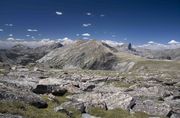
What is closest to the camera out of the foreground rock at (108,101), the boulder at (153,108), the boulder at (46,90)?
the foreground rock at (108,101)

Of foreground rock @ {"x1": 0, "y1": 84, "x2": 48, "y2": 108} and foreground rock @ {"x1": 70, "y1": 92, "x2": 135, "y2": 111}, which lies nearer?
foreground rock @ {"x1": 0, "y1": 84, "x2": 48, "y2": 108}

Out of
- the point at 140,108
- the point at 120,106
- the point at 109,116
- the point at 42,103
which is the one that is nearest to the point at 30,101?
the point at 42,103

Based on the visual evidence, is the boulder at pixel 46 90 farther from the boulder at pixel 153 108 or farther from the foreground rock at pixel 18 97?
the foreground rock at pixel 18 97

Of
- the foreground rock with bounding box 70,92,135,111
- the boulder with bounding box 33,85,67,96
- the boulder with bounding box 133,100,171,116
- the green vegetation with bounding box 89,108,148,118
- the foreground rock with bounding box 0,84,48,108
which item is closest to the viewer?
the foreground rock with bounding box 0,84,48,108

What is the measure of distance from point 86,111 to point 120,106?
9363 mm

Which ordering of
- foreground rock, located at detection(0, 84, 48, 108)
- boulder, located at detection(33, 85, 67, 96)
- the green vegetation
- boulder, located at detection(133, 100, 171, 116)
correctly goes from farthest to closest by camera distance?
boulder, located at detection(33, 85, 67, 96) → boulder, located at detection(133, 100, 171, 116) → the green vegetation → foreground rock, located at detection(0, 84, 48, 108)

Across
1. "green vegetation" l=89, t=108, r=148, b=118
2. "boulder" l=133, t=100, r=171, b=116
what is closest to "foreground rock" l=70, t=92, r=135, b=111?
"boulder" l=133, t=100, r=171, b=116

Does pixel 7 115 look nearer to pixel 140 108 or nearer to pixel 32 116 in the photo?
pixel 32 116

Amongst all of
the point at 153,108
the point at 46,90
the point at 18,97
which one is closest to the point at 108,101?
the point at 153,108

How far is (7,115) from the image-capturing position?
91.9 feet

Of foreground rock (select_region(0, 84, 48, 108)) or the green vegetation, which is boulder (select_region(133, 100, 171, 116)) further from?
foreground rock (select_region(0, 84, 48, 108))

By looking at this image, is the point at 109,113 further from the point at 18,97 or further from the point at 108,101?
the point at 18,97

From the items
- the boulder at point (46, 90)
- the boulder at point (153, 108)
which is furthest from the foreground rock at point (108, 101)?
the boulder at point (46, 90)

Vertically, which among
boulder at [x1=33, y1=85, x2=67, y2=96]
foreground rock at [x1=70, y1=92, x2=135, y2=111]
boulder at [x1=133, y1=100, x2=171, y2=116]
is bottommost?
boulder at [x1=133, y1=100, x2=171, y2=116]
